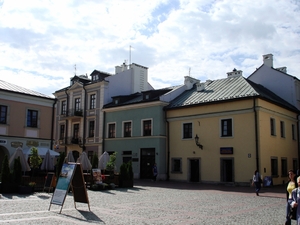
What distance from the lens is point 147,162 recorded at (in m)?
33.3

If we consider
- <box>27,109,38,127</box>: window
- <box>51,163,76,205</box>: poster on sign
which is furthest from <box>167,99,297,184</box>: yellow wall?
<box>51,163,76,205</box>: poster on sign

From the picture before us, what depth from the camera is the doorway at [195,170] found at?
98.9ft

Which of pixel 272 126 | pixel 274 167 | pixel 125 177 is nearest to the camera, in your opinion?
pixel 125 177

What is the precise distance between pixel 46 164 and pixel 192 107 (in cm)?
1326

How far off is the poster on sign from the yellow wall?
17308mm

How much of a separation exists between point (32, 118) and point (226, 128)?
1525cm

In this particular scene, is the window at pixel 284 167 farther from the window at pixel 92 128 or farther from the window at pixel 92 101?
the window at pixel 92 101

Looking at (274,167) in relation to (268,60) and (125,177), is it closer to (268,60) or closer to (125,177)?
(268,60)

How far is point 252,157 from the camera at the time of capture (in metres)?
26.8

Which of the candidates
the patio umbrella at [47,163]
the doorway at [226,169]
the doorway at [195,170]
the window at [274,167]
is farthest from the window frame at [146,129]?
the patio umbrella at [47,163]

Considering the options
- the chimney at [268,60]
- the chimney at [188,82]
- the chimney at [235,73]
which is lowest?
the chimney at [188,82]

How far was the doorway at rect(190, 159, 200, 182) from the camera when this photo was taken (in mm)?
30156

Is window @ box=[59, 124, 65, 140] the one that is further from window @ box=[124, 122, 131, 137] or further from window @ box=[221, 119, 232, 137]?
window @ box=[221, 119, 232, 137]

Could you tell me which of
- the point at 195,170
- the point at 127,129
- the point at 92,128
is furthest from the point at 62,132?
the point at 195,170
